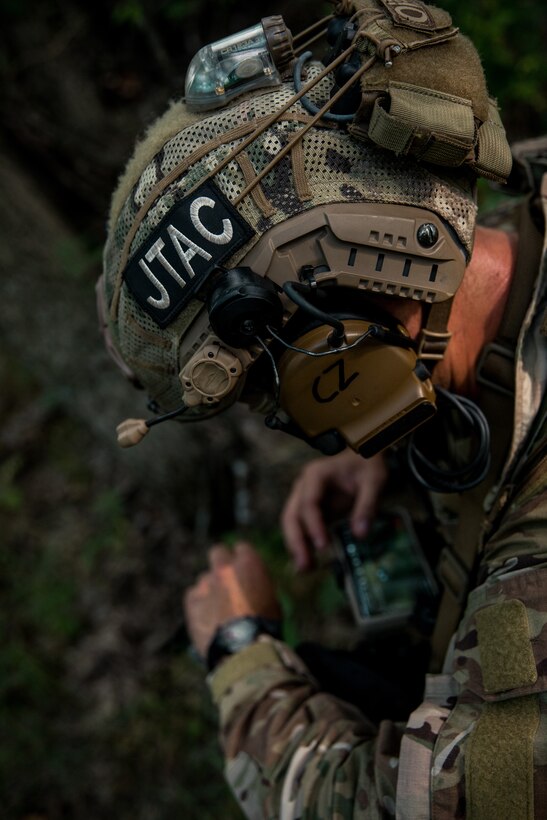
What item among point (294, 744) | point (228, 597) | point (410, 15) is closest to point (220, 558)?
point (228, 597)

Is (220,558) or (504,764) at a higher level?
(504,764)

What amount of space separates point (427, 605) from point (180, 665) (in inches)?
67.1

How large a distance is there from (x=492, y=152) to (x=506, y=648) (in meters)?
1.08

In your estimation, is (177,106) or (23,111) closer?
(177,106)

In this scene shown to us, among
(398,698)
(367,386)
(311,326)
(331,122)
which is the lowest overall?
(398,698)

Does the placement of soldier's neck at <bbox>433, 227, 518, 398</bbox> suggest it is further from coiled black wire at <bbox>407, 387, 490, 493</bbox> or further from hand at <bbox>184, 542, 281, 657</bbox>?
hand at <bbox>184, 542, 281, 657</bbox>

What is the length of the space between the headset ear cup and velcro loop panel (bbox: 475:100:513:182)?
55 cm

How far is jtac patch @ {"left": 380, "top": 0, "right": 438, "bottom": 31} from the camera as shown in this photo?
153cm

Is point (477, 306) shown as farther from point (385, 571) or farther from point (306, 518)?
point (306, 518)

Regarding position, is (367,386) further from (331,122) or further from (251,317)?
(331,122)

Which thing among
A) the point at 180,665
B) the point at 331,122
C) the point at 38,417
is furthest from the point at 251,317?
the point at 38,417

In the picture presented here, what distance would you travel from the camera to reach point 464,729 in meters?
1.55

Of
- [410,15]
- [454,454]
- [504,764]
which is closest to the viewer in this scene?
[504,764]

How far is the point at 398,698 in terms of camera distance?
7.18ft
